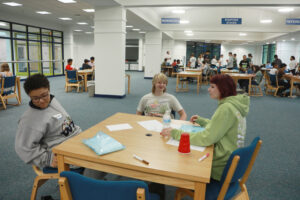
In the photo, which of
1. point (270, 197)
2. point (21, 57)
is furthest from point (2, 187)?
point (21, 57)

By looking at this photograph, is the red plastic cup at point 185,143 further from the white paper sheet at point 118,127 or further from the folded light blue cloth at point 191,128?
the white paper sheet at point 118,127

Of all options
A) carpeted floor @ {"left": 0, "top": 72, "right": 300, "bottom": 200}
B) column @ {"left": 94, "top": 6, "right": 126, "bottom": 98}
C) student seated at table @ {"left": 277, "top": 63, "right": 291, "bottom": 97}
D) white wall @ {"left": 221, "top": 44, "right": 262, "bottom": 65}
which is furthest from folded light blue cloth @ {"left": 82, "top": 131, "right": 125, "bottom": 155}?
white wall @ {"left": 221, "top": 44, "right": 262, "bottom": 65}

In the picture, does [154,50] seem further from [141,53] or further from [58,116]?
[58,116]

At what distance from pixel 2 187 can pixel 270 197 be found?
2812mm

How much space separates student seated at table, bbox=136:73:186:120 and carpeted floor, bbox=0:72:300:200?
922 mm

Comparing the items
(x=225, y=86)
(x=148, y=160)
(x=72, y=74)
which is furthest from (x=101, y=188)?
(x=72, y=74)

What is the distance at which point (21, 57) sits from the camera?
11.5m

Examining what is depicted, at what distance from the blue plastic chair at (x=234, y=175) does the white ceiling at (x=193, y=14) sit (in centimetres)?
603

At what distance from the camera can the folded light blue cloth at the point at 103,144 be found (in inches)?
61.9

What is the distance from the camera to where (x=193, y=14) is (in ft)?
45.9

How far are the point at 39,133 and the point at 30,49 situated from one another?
477 inches

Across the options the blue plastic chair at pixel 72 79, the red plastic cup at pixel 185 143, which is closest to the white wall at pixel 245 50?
the blue plastic chair at pixel 72 79

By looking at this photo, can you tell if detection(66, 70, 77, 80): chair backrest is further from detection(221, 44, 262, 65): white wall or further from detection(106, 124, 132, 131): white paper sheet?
detection(221, 44, 262, 65): white wall

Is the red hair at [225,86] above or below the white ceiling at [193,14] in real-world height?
below
